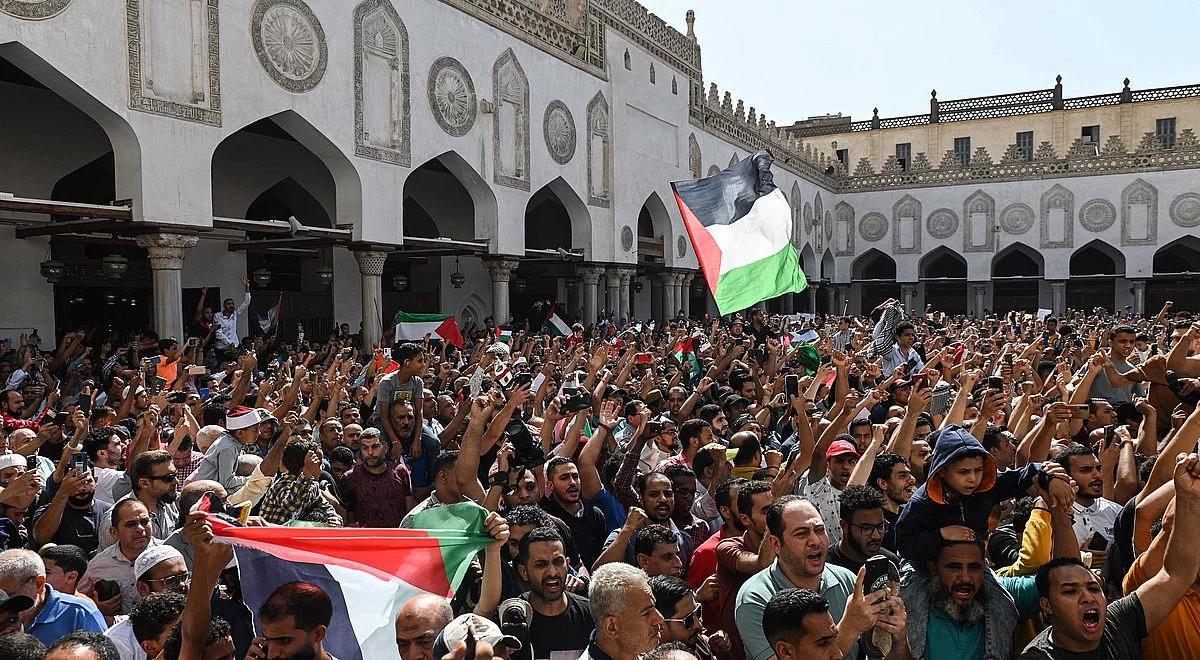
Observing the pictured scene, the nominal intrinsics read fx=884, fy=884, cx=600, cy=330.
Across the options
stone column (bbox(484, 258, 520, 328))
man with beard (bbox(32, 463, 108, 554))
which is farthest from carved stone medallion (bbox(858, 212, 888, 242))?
man with beard (bbox(32, 463, 108, 554))

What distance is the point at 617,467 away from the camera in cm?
564

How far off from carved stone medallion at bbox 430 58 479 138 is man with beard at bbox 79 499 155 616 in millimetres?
11955

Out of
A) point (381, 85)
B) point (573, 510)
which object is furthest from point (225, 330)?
point (573, 510)

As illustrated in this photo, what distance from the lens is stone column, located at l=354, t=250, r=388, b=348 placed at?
47.1 feet

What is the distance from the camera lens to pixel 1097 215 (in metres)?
31.6

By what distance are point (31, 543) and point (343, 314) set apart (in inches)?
545

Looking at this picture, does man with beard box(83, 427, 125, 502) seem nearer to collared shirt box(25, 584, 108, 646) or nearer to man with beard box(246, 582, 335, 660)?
→ collared shirt box(25, 584, 108, 646)

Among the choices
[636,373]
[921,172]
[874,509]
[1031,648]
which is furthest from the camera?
[921,172]

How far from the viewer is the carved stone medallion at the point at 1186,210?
99.1ft

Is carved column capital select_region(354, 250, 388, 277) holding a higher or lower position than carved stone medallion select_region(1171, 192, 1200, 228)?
lower

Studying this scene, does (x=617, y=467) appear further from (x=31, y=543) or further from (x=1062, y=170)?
(x=1062, y=170)

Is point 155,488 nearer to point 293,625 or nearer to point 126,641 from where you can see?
point 126,641

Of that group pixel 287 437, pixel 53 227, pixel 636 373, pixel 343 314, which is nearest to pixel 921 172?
pixel 343 314

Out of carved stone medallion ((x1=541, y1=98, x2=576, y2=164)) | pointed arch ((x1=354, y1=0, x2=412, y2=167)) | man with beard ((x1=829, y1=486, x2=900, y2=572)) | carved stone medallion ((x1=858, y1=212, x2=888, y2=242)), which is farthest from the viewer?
carved stone medallion ((x1=858, y1=212, x2=888, y2=242))
